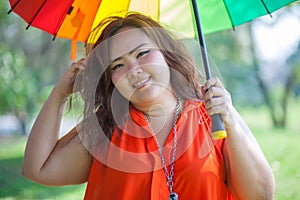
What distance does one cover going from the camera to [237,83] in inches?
366

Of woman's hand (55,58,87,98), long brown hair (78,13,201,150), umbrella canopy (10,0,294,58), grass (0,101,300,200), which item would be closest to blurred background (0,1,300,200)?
grass (0,101,300,200)

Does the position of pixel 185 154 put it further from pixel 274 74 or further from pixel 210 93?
pixel 274 74

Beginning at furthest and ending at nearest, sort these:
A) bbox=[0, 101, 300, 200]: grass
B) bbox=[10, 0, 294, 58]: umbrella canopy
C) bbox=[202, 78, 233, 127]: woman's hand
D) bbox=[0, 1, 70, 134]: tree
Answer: bbox=[0, 1, 70, 134]: tree, bbox=[0, 101, 300, 200]: grass, bbox=[10, 0, 294, 58]: umbrella canopy, bbox=[202, 78, 233, 127]: woman's hand

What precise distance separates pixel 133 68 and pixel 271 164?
381cm

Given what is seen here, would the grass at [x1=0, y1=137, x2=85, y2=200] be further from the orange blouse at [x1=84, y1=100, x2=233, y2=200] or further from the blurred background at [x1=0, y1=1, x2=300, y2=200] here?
the orange blouse at [x1=84, y1=100, x2=233, y2=200]

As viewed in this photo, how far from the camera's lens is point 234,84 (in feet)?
30.7

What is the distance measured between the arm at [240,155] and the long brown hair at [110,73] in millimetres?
201

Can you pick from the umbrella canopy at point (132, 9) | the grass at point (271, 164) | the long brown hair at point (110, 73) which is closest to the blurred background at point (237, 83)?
the grass at point (271, 164)

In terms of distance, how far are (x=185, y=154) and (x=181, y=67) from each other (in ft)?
1.01

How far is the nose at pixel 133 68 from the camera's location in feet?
5.32

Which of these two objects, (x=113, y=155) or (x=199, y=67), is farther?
(x=199, y=67)

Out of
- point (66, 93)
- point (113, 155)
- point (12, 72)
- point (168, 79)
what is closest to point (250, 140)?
point (168, 79)

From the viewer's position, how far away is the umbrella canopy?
1947 millimetres

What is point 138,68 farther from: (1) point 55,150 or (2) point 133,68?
(1) point 55,150
